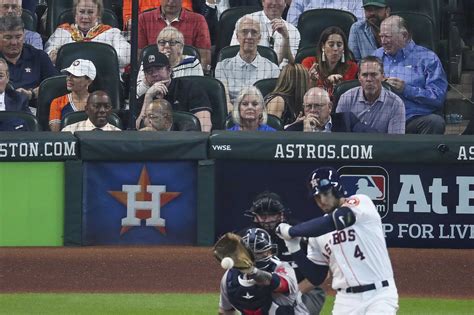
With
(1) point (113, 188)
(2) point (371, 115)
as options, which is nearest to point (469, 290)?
(2) point (371, 115)

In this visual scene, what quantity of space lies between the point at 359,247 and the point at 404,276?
349cm

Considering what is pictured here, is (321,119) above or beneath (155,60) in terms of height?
beneath

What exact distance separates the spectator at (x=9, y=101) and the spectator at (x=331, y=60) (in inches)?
105

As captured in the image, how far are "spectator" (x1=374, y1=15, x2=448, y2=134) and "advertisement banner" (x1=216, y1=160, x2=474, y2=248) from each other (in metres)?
0.60

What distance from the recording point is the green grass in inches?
408

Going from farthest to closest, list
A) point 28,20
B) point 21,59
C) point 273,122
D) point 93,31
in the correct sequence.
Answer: point 28,20, point 93,31, point 21,59, point 273,122

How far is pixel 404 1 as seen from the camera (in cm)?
1353

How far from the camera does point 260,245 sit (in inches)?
296

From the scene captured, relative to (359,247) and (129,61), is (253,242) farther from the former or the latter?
(129,61)

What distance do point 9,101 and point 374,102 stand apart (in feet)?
10.9

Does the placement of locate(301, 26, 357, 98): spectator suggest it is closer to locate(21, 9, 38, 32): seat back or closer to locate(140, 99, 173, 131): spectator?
locate(140, 99, 173, 131): spectator

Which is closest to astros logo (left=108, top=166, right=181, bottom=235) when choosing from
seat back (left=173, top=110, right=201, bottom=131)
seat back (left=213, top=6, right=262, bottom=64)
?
seat back (left=173, top=110, right=201, bottom=131)

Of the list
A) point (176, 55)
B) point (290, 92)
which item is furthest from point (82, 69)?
point (290, 92)

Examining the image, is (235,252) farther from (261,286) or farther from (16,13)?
(16,13)
